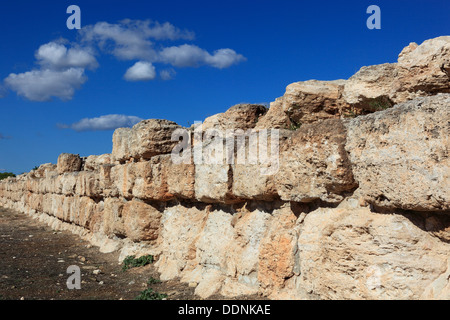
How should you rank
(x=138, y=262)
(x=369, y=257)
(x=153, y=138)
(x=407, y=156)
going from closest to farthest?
1. (x=407, y=156)
2. (x=369, y=257)
3. (x=138, y=262)
4. (x=153, y=138)

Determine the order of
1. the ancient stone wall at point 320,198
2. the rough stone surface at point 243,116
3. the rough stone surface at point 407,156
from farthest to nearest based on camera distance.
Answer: the rough stone surface at point 243,116 → the ancient stone wall at point 320,198 → the rough stone surface at point 407,156

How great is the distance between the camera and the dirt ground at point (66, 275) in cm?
457

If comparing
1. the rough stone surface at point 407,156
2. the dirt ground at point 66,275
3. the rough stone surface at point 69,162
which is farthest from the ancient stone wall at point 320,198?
the rough stone surface at point 69,162

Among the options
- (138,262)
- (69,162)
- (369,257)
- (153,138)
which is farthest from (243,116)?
(69,162)

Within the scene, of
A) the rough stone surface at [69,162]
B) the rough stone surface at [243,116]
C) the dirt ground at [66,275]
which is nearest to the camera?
the rough stone surface at [243,116]

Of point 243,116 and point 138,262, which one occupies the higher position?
point 243,116

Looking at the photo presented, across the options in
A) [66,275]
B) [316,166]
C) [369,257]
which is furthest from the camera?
[66,275]

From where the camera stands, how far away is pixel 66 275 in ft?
18.2

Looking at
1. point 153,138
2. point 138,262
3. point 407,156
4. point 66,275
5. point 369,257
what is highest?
point 153,138

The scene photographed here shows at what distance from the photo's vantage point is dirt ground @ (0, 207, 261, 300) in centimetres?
457

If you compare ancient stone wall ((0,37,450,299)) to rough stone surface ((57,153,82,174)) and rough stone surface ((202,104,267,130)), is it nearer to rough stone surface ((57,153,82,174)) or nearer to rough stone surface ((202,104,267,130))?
rough stone surface ((202,104,267,130))

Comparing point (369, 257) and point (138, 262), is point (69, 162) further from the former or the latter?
point (369, 257)

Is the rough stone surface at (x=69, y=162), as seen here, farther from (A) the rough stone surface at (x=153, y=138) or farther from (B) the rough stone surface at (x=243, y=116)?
(B) the rough stone surface at (x=243, y=116)

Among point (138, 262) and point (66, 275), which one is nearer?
point (66, 275)
